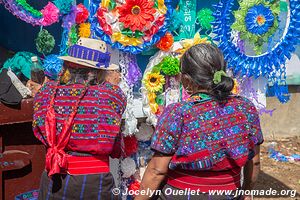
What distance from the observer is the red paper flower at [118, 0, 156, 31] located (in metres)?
3.24

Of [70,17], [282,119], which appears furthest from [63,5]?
[282,119]

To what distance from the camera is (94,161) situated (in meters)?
2.46

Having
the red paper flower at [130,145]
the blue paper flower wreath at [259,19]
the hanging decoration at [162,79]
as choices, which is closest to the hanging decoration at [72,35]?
the hanging decoration at [162,79]

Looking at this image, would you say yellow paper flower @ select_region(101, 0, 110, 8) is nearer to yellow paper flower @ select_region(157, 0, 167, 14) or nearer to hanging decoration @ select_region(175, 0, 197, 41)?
yellow paper flower @ select_region(157, 0, 167, 14)

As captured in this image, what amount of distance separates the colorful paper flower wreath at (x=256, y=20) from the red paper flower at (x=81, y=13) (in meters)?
1.24

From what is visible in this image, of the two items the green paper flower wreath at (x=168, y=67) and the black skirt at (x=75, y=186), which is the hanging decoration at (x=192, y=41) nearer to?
the green paper flower wreath at (x=168, y=67)

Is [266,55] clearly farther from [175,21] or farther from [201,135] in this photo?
[201,135]

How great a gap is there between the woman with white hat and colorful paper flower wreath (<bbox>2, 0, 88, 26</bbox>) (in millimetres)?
728

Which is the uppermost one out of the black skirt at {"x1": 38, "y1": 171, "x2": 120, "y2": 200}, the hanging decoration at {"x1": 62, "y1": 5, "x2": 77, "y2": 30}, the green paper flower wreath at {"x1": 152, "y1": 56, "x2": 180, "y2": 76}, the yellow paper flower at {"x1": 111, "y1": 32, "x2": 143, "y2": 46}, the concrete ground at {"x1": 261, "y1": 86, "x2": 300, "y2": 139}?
the hanging decoration at {"x1": 62, "y1": 5, "x2": 77, "y2": 30}

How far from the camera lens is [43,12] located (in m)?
3.17

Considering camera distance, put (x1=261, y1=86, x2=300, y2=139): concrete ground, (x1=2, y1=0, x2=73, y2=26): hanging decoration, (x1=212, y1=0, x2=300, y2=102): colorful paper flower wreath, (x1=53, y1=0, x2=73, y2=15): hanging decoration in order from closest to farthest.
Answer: (x1=2, y1=0, x2=73, y2=26): hanging decoration, (x1=53, y1=0, x2=73, y2=15): hanging decoration, (x1=212, y1=0, x2=300, y2=102): colorful paper flower wreath, (x1=261, y1=86, x2=300, y2=139): concrete ground

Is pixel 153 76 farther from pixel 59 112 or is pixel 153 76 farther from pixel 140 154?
pixel 59 112

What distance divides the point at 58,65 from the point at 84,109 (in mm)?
1111

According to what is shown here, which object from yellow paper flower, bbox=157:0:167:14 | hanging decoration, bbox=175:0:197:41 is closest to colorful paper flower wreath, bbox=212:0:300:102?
hanging decoration, bbox=175:0:197:41
